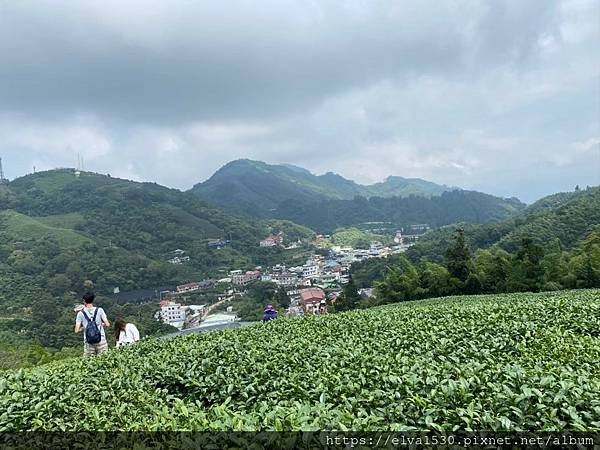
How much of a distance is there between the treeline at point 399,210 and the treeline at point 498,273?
376ft

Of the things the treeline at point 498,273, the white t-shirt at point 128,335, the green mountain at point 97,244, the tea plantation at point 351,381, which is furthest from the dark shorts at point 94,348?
the green mountain at point 97,244

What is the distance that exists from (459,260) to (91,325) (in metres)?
18.3

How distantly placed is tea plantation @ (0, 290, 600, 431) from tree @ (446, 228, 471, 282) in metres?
15.9

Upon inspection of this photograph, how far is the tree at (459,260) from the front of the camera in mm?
21406

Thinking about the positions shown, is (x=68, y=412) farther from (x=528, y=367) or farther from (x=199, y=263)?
(x=199, y=263)

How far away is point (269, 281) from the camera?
204ft

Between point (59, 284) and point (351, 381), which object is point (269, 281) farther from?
point (351, 381)

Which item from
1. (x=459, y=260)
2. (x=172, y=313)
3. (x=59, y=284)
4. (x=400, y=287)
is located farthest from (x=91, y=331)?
(x=59, y=284)

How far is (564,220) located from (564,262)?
78.9 feet

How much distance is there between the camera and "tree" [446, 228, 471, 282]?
21406 millimetres

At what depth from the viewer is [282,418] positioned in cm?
242

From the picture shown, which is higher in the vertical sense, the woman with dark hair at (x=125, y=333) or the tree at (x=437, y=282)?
the woman with dark hair at (x=125, y=333)

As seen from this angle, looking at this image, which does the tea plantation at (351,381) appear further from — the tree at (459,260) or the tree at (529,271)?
the tree at (459,260)

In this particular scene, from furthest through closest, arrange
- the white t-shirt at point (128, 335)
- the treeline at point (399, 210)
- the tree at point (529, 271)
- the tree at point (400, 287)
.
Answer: the treeline at point (399, 210)
the tree at point (400, 287)
the tree at point (529, 271)
the white t-shirt at point (128, 335)
